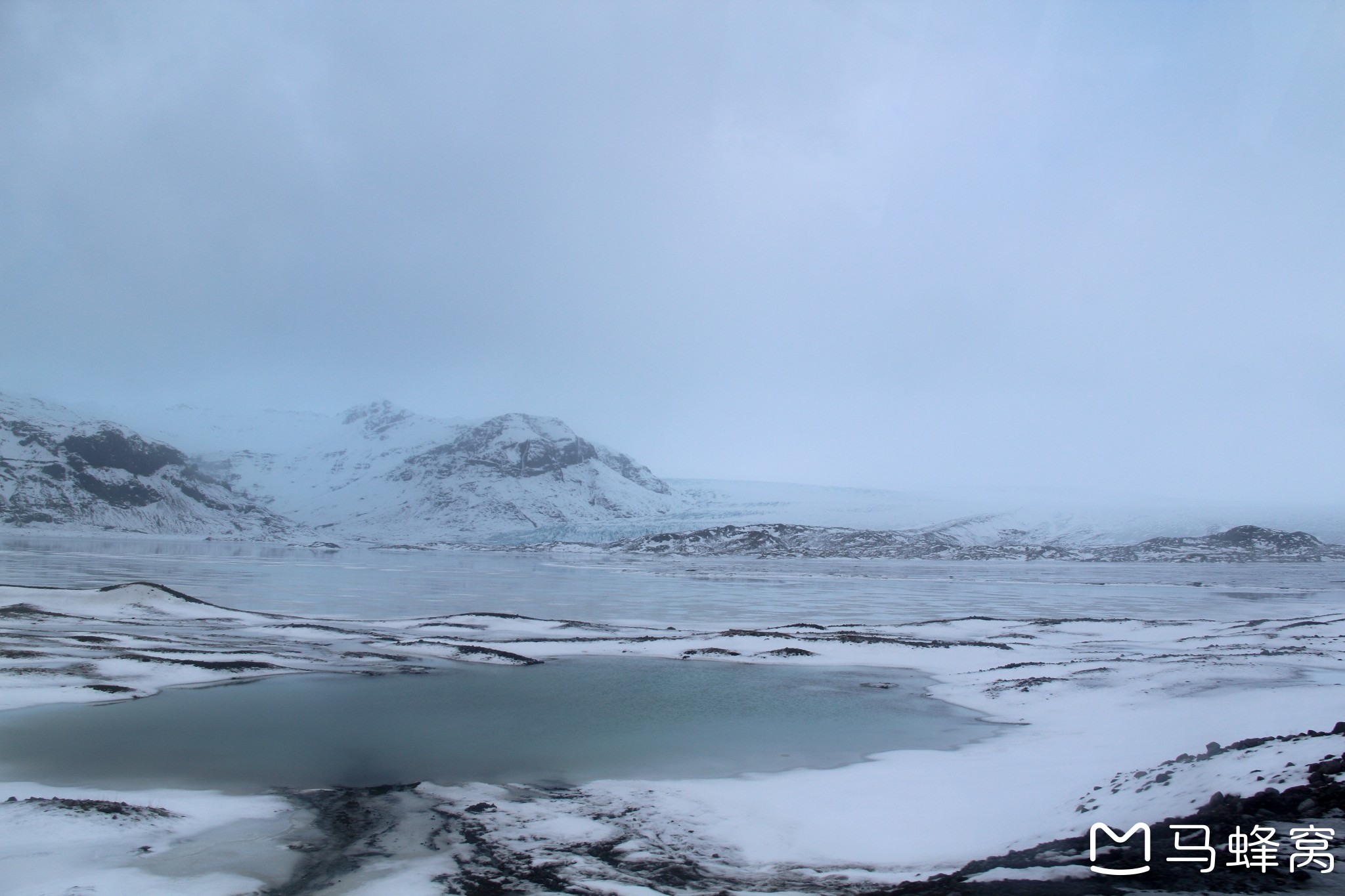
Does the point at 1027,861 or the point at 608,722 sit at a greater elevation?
the point at 1027,861

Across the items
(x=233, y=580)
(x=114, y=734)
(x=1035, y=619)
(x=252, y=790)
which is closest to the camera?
(x=252, y=790)

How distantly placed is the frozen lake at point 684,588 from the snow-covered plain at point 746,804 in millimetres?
16276

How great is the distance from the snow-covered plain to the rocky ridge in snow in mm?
134827

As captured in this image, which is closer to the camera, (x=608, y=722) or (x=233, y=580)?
(x=608, y=722)

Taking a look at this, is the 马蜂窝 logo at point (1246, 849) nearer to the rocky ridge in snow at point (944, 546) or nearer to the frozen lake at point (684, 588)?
the frozen lake at point (684, 588)

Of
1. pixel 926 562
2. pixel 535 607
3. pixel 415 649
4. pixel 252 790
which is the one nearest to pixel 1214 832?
pixel 252 790

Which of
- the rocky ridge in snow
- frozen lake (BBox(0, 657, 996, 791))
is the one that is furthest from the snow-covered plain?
the rocky ridge in snow

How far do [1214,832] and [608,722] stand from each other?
10.3m

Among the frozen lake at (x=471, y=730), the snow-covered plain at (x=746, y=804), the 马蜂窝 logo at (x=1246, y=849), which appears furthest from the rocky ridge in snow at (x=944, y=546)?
the 马蜂窝 logo at (x=1246, y=849)

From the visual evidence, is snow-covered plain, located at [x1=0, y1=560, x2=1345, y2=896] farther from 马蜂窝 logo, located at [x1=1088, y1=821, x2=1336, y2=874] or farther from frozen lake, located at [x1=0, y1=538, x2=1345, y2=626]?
frozen lake, located at [x1=0, y1=538, x2=1345, y2=626]

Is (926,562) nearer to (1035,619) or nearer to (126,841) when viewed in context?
(1035,619)

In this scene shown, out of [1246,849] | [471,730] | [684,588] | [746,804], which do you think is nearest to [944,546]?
[684,588]

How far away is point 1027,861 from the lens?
7598 mm

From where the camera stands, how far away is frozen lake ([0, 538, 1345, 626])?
133 ft
